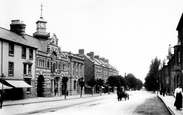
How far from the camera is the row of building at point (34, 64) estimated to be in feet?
117

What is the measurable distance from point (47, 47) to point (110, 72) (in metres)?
59.0

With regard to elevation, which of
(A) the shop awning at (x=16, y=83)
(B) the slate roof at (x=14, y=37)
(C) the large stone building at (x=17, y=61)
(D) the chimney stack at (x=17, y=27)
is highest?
(D) the chimney stack at (x=17, y=27)

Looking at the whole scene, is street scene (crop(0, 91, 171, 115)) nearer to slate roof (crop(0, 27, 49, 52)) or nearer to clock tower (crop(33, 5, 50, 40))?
slate roof (crop(0, 27, 49, 52))

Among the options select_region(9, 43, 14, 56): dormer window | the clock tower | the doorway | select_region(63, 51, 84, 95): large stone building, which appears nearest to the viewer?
select_region(9, 43, 14, 56): dormer window

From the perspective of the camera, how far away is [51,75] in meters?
50.2

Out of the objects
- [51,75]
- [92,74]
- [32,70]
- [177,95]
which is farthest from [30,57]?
[92,74]

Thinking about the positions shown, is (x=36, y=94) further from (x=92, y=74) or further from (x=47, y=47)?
(x=92, y=74)

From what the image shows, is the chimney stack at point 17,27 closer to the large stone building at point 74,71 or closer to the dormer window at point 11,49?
the dormer window at point 11,49

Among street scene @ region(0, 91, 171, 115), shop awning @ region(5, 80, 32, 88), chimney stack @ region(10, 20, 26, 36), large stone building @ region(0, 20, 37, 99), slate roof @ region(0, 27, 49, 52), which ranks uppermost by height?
chimney stack @ region(10, 20, 26, 36)

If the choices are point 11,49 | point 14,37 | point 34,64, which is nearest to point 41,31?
point 34,64

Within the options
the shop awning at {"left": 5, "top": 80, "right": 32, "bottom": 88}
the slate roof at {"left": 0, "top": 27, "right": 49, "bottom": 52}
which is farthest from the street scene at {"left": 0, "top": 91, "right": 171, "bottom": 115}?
the slate roof at {"left": 0, "top": 27, "right": 49, "bottom": 52}

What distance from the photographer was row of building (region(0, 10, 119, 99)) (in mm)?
35750

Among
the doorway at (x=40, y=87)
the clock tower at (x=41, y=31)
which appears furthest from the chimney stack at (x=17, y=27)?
the doorway at (x=40, y=87)

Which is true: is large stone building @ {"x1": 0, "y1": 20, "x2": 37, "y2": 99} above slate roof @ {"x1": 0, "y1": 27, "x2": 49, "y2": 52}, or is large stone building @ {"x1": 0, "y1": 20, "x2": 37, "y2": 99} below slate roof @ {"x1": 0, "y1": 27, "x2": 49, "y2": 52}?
below
